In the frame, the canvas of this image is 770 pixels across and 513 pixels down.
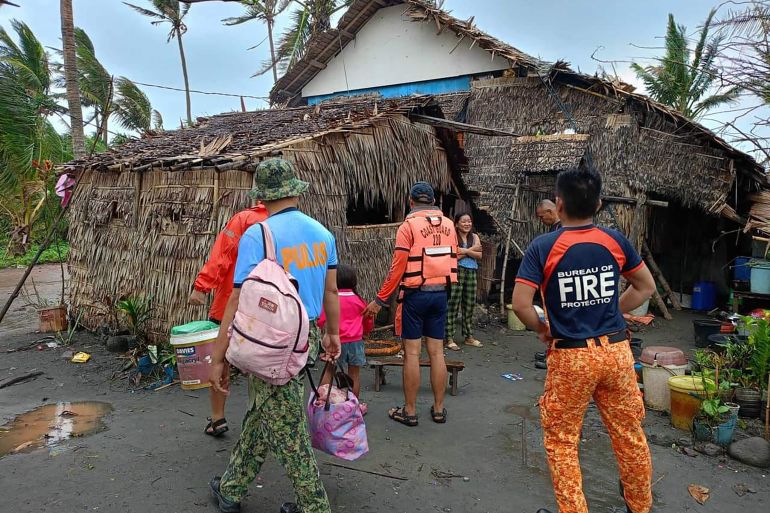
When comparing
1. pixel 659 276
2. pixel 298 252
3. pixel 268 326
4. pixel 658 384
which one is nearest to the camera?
pixel 268 326

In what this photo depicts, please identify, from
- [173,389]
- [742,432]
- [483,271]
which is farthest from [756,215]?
[173,389]

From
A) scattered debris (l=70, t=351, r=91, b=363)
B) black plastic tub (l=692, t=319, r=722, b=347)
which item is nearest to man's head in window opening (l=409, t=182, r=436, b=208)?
scattered debris (l=70, t=351, r=91, b=363)

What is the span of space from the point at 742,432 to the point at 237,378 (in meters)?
4.84

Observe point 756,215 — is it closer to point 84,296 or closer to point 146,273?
point 146,273

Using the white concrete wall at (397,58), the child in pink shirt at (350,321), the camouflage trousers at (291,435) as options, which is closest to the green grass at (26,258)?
the white concrete wall at (397,58)

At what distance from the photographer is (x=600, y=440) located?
436 centimetres

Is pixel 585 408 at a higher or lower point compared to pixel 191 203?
lower

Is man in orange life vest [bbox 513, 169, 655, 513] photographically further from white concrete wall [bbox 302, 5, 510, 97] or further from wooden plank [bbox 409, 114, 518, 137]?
white concrete wall [bbox 302, 5, 510, 97]

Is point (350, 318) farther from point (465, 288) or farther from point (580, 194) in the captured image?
point (465, 288)

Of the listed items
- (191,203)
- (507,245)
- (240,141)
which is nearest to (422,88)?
(507,245)

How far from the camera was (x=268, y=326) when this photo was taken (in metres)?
2.53

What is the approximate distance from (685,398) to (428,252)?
2.52m

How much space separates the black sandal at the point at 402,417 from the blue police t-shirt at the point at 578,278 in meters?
2.16

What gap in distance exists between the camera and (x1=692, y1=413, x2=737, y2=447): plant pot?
13.6 feet
